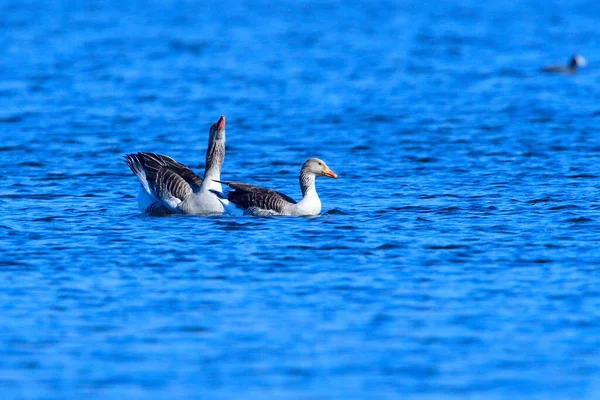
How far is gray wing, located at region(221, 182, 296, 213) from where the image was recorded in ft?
49.4

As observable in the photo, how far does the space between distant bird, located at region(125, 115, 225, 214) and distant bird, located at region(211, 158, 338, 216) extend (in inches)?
11.0

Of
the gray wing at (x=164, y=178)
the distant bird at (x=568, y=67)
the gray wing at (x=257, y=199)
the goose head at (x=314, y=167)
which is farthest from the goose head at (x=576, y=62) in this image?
the gray wing at (x=257, y=199)

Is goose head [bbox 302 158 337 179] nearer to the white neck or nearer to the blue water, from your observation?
the white neck

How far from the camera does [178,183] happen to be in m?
15.5

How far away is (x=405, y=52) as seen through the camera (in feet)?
126

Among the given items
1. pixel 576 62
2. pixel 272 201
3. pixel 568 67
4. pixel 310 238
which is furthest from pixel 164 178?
pixel 576 62

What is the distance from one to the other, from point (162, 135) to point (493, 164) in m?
7.46

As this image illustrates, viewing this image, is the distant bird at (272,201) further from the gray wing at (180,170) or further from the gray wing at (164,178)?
the gray wing at (180,170)

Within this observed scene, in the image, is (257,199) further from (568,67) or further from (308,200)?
(568,67)

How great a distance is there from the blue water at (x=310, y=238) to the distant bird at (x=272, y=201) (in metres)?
Result: 0.19

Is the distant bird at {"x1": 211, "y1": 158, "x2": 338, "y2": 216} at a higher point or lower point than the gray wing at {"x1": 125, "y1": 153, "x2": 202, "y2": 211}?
lower

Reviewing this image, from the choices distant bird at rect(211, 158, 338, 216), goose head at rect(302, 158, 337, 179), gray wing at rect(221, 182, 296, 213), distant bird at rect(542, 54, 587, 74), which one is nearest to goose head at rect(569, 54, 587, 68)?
distant bird at rect(542, 54, 587, 74)

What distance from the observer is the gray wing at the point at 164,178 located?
1551cm

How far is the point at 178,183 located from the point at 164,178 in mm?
218
